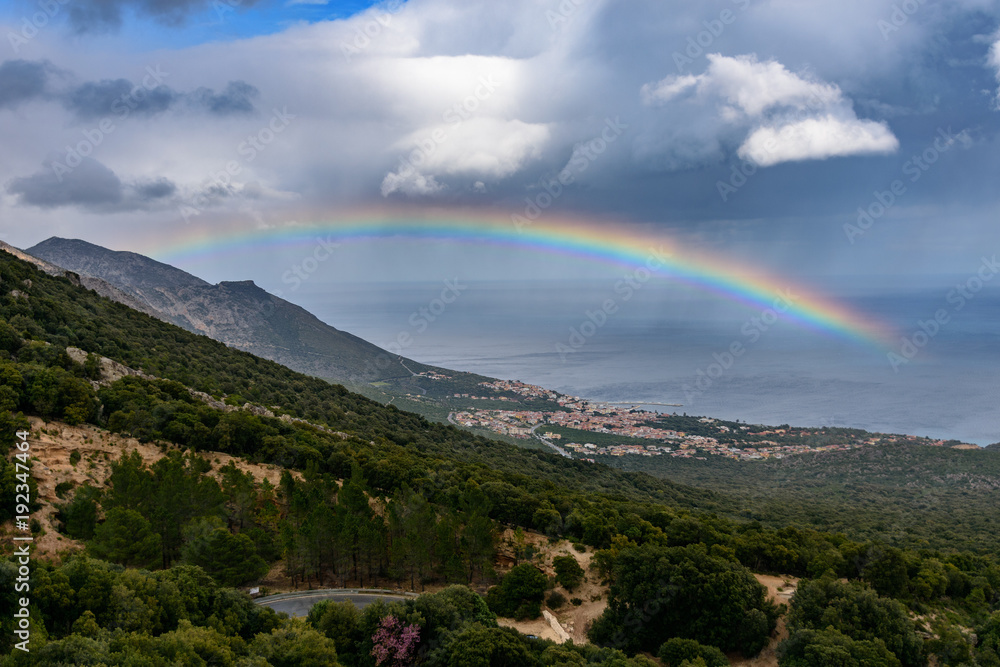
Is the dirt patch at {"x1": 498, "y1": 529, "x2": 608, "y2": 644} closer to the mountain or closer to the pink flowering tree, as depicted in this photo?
the pink flowering tree

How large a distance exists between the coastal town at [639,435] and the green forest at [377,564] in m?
41.4

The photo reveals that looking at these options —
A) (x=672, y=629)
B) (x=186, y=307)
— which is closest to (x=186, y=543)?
(x=672, y=629)

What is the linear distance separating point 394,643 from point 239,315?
12421 cm

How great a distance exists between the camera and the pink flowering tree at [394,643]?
14.4m

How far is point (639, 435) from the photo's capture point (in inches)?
3248

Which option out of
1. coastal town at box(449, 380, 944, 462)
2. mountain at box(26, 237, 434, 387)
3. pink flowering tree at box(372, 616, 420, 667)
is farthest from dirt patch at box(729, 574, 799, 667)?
mountain at box(26, 237, 434, 387)

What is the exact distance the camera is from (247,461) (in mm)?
26531

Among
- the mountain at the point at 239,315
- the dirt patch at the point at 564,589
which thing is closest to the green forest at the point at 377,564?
the dirt patch at the point at 564,589

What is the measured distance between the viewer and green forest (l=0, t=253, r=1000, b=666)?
44.2 feet

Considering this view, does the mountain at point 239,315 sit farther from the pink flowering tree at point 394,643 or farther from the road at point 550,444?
the pink flowering tree at point 394,643

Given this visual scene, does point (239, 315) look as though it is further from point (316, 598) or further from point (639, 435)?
point (316, 598)

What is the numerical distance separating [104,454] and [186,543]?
698 cm

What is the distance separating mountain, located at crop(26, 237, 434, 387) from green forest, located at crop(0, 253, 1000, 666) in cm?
7994

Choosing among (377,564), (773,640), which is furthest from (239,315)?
(773,640)
